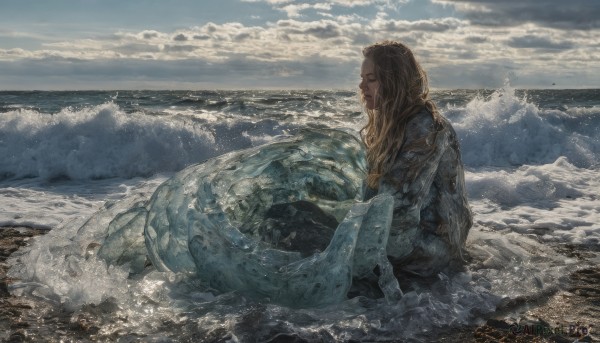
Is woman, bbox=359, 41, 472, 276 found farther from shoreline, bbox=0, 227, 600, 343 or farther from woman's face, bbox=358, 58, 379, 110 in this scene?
shoreline, bbox=0, 227, 600, 343

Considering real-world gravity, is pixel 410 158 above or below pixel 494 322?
above

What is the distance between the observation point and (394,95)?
159 inches

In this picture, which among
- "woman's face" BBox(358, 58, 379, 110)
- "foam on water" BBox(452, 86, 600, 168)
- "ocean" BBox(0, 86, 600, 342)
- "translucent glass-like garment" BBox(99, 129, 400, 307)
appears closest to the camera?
"ocean" BBox(0, 86, 600, 342)

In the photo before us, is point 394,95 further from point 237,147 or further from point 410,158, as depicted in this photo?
point 237,147

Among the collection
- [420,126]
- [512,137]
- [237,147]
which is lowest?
[237,147]

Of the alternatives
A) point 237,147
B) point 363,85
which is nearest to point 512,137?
point 237,147

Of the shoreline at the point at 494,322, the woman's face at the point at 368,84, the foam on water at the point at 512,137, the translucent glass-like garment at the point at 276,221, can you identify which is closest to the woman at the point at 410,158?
the woman's face at the point at 368,84

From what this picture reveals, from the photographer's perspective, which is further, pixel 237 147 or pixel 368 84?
pixel 237 147

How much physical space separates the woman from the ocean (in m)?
0.31

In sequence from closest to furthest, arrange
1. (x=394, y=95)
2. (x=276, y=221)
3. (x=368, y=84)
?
1. (x=394, y=95)
2. (x=368, y=84)
3. (x=276, y=221)

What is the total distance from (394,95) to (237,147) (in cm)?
928

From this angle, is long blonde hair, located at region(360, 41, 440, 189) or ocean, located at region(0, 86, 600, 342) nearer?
ocean, located at region(0, 86, 600, 342)

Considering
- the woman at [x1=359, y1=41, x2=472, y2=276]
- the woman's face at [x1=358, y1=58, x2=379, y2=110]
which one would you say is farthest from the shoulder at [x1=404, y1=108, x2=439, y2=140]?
the woman's face at [x1=358, y1=58, x2=379, y2=110]

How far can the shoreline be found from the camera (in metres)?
3.49
